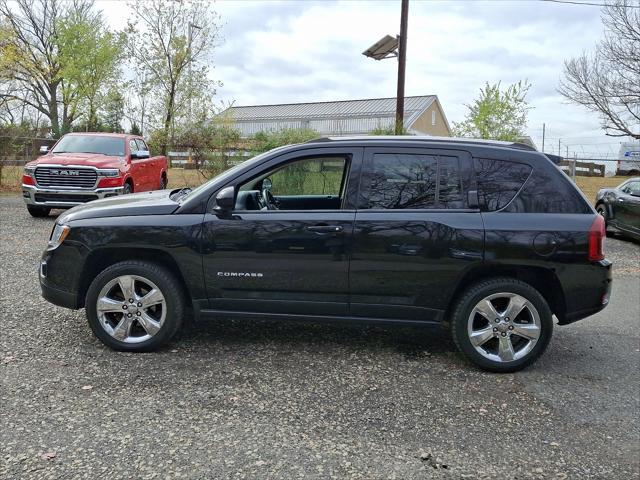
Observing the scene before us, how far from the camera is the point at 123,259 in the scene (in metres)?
4.40

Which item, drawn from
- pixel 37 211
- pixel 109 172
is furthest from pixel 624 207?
pixel 37 211

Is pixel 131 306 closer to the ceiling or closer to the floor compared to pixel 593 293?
closer to the floor

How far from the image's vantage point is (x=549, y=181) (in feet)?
13.5

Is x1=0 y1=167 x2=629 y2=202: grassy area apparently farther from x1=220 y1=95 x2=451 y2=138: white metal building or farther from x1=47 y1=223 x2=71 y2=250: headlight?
x1=220 y1=95 x2=451 y2=138: white metal building

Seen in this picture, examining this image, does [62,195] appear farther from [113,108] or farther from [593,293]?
[113,108]

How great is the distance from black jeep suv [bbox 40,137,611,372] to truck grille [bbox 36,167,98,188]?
7229mm

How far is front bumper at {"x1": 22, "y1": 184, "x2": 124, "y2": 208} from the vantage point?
10984 mm

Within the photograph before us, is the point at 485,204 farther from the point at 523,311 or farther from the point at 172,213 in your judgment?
the point at 172,213

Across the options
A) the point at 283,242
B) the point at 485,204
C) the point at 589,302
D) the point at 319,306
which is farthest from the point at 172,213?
the point at 589,302

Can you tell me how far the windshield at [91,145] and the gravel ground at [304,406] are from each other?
7607mm

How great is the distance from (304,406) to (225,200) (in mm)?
1624

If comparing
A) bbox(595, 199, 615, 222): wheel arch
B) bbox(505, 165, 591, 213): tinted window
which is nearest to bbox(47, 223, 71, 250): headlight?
bbox(505, 165, 591, 213): tinted window

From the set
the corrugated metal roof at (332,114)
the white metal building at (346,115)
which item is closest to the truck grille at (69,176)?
the corrugated metal roof at (332,114)

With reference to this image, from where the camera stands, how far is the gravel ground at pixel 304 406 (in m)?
2.89
